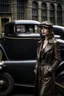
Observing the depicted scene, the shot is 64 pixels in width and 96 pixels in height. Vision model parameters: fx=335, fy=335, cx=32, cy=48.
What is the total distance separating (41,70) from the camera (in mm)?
4512

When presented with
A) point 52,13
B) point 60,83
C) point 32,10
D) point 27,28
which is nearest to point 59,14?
point 52,13

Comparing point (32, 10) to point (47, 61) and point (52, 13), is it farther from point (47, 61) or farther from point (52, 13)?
point (47, 61)

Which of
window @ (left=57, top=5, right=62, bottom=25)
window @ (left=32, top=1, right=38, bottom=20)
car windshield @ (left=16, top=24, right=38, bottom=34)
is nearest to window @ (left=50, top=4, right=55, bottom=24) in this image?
window @ (left=57, top=5, right=62, bottom=25)

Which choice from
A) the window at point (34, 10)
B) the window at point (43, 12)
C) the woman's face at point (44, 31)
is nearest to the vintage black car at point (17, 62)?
the woman's face at point (44, 31)

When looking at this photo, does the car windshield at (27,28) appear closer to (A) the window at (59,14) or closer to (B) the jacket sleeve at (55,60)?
(B) the jacket sleeve at (55,60)

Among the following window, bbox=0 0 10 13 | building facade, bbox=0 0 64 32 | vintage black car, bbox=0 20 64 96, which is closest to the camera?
vintage black car, bbox=0 20 64 96

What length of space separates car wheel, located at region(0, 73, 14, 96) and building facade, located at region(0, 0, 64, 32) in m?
29.7

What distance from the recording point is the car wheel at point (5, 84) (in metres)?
7.65

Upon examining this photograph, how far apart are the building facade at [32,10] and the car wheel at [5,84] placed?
97.3ft

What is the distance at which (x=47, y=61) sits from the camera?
14.7 feet

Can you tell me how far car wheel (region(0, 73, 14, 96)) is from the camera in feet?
25.1

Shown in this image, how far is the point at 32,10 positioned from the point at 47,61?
128 feet

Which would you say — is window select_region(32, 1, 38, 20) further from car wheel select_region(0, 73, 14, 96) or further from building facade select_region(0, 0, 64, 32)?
car wheel select_region(0, 73, 14, 96)

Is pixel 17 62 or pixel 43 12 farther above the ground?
pixel 17 62
